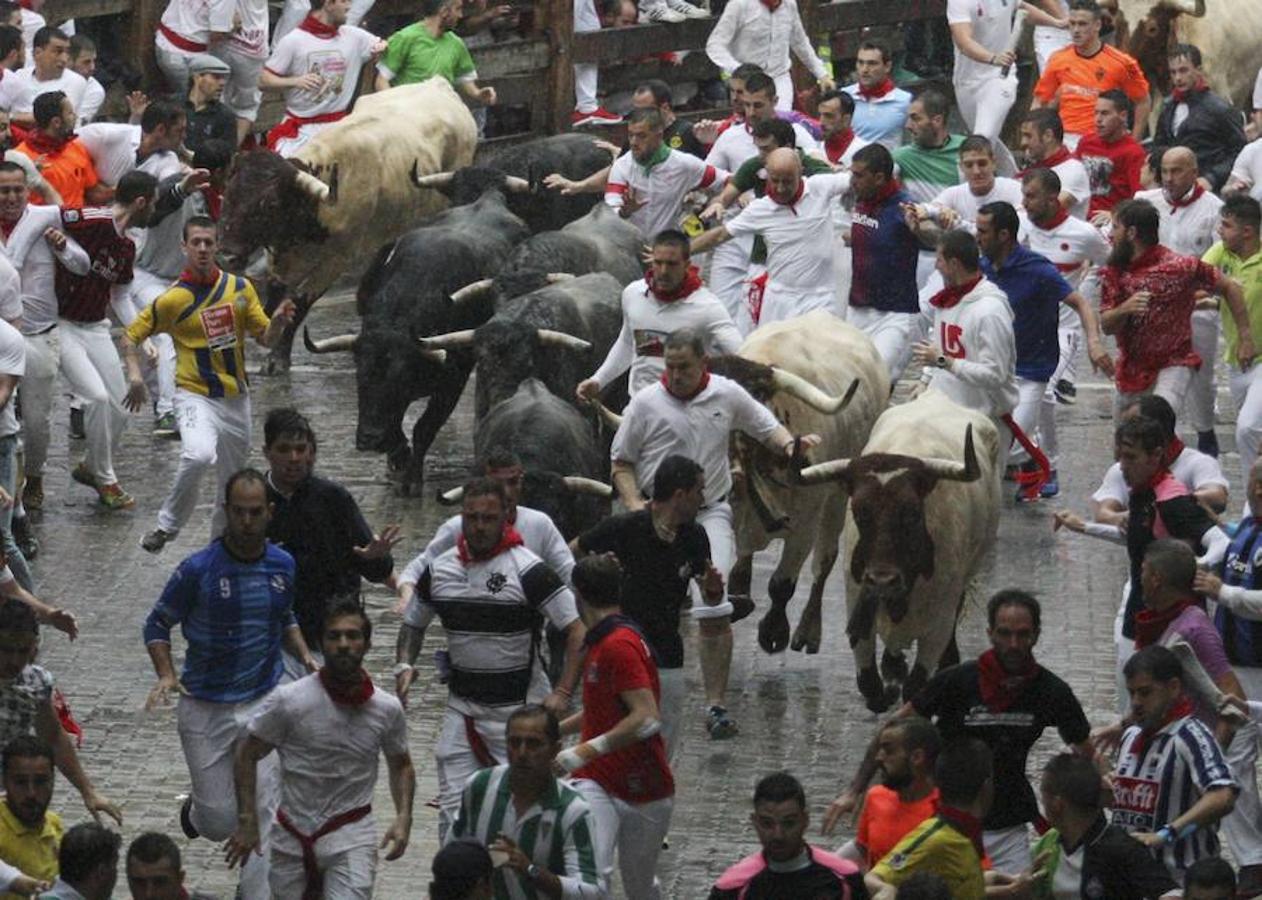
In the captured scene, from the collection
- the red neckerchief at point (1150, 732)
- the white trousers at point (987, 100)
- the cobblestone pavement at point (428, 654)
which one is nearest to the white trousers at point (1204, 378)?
the cobblestone pavement at point (428, 654)

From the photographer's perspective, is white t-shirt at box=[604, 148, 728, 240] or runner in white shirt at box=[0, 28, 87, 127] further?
white t-shirt at box=[604, 148, 728, 240]

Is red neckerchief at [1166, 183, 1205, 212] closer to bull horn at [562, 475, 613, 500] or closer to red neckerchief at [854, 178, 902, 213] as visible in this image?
red neckerchief at [854, 178, 902, 213]

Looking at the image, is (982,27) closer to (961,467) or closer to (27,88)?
(27,88)

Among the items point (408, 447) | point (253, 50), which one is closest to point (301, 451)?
point (408, 447)

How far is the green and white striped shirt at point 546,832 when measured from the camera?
31.1 ft

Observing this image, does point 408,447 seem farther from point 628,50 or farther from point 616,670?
point 628,50

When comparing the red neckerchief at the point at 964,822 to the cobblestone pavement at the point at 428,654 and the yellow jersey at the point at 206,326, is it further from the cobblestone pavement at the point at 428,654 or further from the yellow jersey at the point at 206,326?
the yellow jersey at the point at 206,326

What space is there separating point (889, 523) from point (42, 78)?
812cm

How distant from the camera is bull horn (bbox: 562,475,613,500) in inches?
548

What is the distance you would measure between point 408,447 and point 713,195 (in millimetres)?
2918

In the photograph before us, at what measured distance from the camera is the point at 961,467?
13375 millimetres

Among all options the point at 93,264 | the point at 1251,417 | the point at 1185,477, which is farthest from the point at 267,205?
the point at 1185,477

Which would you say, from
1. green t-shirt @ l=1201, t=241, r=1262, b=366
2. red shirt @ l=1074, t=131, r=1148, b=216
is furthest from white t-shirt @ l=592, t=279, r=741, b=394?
red shirt @ l=1074, t=131, r=1148, b=216

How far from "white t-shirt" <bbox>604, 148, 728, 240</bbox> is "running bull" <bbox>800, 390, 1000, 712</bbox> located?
5.36m
